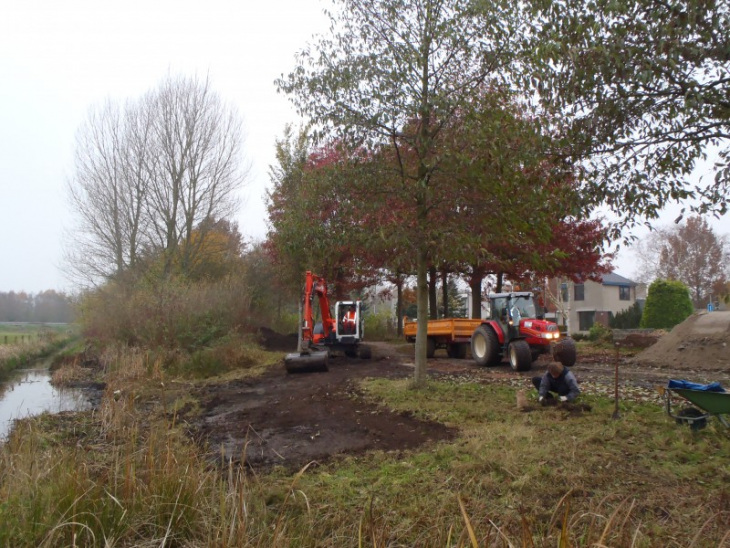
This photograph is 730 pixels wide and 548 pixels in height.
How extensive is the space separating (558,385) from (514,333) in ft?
23.1

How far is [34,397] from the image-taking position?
15.2 m

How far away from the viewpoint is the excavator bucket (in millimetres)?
15273

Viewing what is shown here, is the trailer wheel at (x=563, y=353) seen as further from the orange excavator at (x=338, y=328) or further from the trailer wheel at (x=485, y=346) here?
the orange excavator at (x=338, y=328)

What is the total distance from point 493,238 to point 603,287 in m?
43.2

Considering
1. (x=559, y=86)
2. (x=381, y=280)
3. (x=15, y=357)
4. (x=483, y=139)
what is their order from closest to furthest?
(x=559, y=86)
(x=483, y=139)
(x=15, y=357)
(x=381, y=280)

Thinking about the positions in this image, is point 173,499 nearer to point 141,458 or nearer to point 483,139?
point 141,458

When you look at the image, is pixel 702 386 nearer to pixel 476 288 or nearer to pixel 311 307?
pixel 311 307

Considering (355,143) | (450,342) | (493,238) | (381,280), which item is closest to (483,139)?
(493,238)

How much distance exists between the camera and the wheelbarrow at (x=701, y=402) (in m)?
6.56

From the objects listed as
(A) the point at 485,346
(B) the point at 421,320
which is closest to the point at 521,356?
(A) the point at 485,346

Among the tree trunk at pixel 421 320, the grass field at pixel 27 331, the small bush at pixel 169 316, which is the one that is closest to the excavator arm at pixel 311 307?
the small bush at pixel 169 316

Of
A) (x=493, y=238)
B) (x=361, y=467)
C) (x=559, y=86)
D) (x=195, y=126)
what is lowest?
(x=361, y=467)

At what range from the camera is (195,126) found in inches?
1093

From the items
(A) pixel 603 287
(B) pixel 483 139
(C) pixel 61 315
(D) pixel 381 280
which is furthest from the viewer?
(A) pixel 603 287
